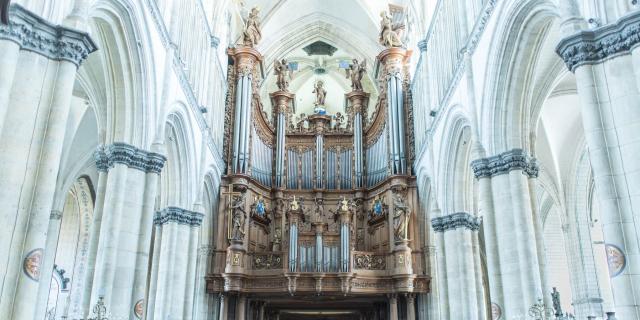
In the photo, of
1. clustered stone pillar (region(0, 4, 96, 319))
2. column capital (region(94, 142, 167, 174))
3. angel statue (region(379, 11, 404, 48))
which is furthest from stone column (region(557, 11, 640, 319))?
angel statue (region(379, 11, 404, 48))

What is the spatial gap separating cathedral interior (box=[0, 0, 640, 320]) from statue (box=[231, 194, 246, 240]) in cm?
6

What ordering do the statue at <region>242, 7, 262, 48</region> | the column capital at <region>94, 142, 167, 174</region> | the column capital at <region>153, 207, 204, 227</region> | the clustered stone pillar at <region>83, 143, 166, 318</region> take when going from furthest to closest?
the statue at <region>242, 7, 262, 48</region>
the column capital at <region>153, 207, 204, 227</region>
the column capital at <region>94, 142, 167, 174</region>
the clustered stone pillar at <region>83, 143, 166, 318</region>

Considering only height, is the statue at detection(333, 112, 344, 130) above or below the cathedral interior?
above

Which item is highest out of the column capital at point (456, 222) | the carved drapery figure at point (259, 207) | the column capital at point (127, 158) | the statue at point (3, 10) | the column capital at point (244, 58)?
the column capital at point (244, 58)

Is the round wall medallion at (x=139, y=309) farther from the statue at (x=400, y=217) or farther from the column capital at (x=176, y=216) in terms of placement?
the statue at (x=400, y=217)

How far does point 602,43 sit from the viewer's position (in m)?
8.87

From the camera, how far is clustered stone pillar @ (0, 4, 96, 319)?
826 centimetres

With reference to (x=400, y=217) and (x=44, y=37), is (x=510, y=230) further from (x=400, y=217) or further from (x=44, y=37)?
Result: (x=44, y=37)

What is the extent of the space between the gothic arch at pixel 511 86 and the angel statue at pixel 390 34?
10.4 m

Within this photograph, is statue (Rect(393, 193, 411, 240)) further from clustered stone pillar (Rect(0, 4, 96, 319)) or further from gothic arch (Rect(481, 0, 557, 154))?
clustered stone pillar (Rect(0, 4, 96, 319))

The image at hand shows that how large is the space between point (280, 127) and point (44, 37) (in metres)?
16.0

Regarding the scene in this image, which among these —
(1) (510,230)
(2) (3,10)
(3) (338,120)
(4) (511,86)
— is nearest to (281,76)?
(3) (338,120)

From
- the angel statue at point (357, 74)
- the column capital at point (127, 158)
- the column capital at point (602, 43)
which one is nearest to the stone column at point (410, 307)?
the angel statue at point (357, 74)

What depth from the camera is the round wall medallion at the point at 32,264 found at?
840 cm
